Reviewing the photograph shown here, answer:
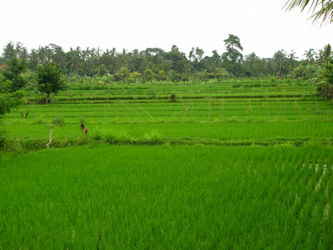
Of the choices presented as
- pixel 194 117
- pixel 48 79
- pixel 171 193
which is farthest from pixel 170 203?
pixel 48 79

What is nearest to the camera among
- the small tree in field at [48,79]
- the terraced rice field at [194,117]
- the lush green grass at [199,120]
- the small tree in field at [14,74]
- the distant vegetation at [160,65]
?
the terraced rice field at [194,117]

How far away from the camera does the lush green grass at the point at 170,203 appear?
9.65ft

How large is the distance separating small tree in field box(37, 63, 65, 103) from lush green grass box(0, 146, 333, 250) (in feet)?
65.5

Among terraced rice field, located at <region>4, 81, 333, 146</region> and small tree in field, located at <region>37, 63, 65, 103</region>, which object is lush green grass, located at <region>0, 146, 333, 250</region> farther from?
small tree in field, located at <region>37, 63, 65, 103</region>

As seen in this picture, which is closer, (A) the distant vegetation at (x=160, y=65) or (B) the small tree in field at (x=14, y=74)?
(B) the small tree in field at (x=14, y=74)

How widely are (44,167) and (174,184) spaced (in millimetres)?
3374

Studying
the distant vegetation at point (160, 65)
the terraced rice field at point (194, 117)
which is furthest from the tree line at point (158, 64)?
the terraced rice field at point (194, 117)

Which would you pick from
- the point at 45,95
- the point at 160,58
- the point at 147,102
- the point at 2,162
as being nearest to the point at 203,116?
the point at 147,102

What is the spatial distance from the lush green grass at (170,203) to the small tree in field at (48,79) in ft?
65.5

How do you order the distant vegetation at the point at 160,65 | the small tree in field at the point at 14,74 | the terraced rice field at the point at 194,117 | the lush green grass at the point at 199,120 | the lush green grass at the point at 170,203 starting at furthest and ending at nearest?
the distant vegetation at the point at 160,65 < the small tree in field at the point at 14,74 < the lush green grass at the point at 199,120 < the terraced rice field at the point at 194,117 < the lush green grass at the point at 170,203

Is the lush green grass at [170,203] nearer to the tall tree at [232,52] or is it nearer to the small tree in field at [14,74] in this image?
the small tree in field at [14,74]

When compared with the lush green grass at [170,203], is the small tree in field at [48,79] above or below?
above

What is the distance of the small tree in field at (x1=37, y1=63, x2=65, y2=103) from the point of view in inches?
992

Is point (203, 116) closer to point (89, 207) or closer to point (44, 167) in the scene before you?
point (44, 167)
